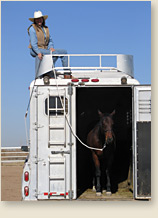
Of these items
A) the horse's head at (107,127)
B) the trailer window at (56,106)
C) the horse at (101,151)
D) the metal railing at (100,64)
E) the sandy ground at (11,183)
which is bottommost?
the sandy ground at (11,183)

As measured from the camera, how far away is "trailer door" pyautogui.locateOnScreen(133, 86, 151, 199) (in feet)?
28.3

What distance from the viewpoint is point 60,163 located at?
8.58m

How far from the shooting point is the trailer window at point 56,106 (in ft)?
28.5

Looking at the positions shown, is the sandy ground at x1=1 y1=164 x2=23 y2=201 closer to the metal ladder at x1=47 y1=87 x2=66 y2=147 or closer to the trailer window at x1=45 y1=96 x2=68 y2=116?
the metal ladder at x1=47 y1=87 x2=66 y2=147

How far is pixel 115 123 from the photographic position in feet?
38.4

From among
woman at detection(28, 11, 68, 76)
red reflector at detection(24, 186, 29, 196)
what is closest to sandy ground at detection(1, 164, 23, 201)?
red reflector at detection(24, 186, 29, 196)

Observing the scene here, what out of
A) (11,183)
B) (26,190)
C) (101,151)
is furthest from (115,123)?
(11,183)

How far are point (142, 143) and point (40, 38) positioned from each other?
358 centimetres

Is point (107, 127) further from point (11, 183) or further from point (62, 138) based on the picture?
point (11, 183)

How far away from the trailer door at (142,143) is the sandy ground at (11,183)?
5.24 meters

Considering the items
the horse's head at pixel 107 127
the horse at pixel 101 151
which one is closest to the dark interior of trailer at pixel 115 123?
the horse at pixel 101 151

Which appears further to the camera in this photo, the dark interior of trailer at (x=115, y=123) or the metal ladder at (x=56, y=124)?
the dark interior of trailer at (x=115, y=123)

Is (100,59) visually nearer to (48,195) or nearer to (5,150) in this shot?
(48,195)

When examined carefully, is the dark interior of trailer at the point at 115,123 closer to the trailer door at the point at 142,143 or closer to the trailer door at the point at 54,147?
the trailer door at the point at 142,143
